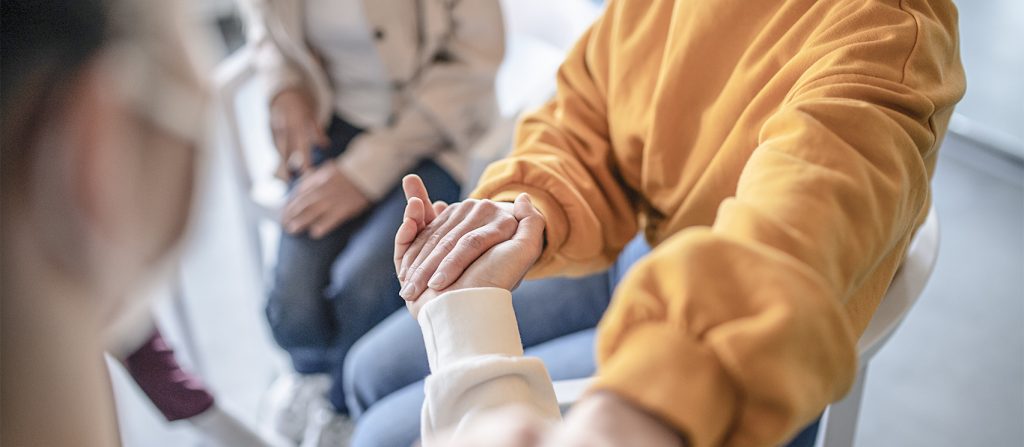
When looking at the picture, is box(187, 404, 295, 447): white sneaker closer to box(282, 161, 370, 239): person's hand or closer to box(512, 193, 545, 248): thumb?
box(282, 161, 370, 239): person's hand

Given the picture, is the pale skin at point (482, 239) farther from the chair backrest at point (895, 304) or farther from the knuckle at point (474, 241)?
the chair backrest at point (895, 304)

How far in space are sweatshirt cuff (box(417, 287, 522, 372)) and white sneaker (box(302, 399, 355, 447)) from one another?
0.66 m

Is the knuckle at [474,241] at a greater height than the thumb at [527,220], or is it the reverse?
the knuckle at [474,241]

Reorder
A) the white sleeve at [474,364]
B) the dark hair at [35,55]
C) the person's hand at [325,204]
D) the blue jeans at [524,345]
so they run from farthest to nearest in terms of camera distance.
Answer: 1. the person's hand at [325,204]
2. the blue jeans at [524,345]
3. the white sleeve at [474,364]
4. the dark hair at [35,55]

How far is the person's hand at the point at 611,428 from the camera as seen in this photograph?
1.51 feet

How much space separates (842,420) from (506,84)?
849 millimetres

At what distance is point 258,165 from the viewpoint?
210cm

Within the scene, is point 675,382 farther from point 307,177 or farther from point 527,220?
point 307,177

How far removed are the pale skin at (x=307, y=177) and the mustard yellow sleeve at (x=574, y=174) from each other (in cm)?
41

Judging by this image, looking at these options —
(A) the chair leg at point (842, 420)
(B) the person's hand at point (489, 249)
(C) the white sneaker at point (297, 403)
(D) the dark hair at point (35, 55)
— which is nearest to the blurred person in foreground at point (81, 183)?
(D) the dark hair at point (35, 55)

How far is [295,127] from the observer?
132 centimetres

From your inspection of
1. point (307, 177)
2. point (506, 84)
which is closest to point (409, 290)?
point (307, 177)

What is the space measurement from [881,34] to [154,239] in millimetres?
538

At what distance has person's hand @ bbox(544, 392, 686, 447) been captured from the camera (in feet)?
1.51
